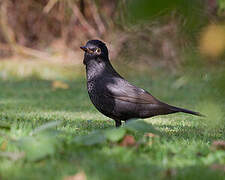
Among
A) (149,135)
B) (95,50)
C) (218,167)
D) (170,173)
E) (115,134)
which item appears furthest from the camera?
(95,50)

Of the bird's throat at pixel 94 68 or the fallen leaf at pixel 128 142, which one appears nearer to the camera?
the fallen leaf at pixel 128 142

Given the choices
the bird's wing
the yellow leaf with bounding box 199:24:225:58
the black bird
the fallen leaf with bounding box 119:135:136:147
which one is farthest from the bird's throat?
the yellow leaf with bounding box 199:24:225:58

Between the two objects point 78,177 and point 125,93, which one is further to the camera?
point 125,93

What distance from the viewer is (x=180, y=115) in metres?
5.80

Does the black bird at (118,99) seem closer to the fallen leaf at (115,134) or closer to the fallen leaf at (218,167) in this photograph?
the fallen leaf at (115,134)

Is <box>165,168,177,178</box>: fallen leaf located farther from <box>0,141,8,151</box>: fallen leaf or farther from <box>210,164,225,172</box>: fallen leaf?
<box>0,141,8,151</box>: fallen leaf

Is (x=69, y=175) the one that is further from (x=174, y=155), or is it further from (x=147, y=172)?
(x=174, y=155)

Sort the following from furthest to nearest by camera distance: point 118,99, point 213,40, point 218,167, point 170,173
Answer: point 118,99 < point 218,167 < point 170,173 < point 213,40

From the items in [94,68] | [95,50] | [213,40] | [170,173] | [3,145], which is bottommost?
[170,173]

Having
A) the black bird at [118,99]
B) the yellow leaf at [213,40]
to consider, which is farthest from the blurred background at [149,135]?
the black bird at [118,99]

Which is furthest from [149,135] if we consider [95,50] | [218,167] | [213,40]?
[213,40]

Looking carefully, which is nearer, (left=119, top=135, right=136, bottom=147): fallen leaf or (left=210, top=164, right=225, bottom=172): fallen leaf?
(left=210, top=164, right=225, bottom=172): fallen leaf

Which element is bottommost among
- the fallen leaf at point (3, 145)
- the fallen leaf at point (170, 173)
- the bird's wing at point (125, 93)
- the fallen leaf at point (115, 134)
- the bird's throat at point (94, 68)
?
the fallen leaf at point (170, 173)

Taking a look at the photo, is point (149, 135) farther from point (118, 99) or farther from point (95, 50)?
point (95, 50)
